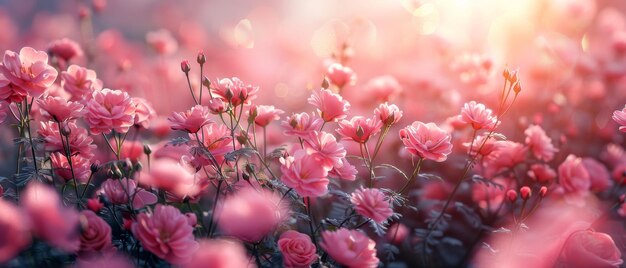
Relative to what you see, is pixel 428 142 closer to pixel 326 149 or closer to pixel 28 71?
pixel 326 149

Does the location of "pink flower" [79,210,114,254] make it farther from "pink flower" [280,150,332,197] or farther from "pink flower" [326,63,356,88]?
"pink flower" [326,63,356,88]

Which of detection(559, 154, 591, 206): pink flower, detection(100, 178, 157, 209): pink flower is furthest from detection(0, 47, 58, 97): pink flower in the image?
detection(559, 154, 591, 206): pink flower

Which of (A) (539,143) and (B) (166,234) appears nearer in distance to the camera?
(B) (166,234)

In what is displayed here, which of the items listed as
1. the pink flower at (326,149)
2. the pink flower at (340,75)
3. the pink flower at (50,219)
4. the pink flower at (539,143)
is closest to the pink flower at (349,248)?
the pink flower at (326,149)

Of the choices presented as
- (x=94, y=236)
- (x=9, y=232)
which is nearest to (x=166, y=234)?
(x=94, y=236)

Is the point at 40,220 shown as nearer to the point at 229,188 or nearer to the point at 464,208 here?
the point at 229,188

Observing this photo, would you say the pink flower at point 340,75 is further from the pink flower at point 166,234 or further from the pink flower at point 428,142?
the pink flower at point 166,234

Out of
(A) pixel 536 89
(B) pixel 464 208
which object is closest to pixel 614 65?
(A) pixel 536 89
